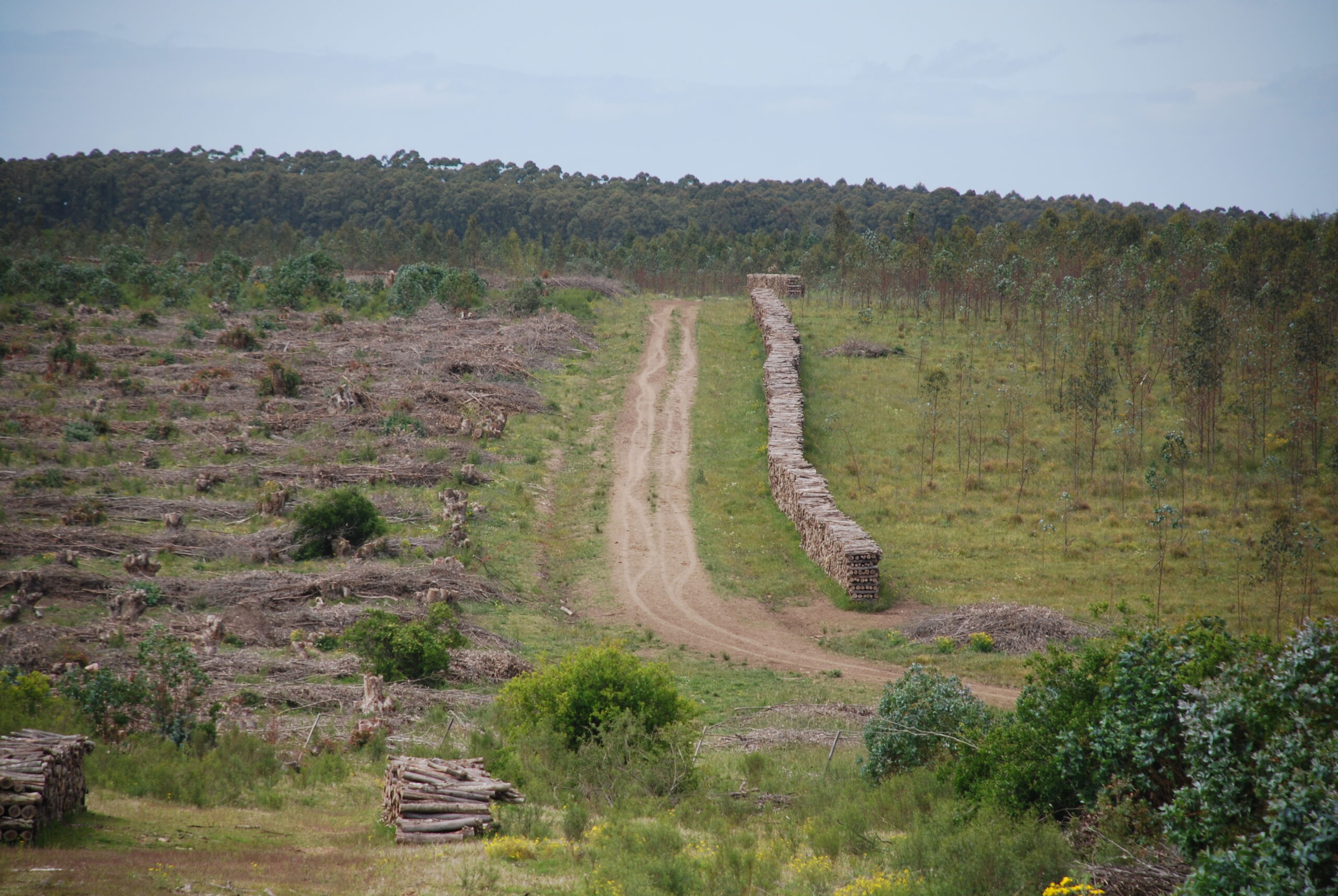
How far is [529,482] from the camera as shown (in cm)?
2133

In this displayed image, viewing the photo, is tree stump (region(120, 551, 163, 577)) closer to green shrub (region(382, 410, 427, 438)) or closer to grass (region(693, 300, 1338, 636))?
green shrub (region(382, 410, 427, 438))

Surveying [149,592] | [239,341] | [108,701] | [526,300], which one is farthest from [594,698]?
[526,300]

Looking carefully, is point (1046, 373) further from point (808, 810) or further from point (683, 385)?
point (808, 810)

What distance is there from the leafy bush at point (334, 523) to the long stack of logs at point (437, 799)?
8.48 m

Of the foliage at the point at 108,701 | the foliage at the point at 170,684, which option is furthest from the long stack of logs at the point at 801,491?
the foliage at the point at 108,701

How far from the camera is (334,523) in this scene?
16.1 m

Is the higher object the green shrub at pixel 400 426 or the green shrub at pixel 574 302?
the green shrub at pixel 574 302

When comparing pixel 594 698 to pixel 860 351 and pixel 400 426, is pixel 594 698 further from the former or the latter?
pixel 860 351

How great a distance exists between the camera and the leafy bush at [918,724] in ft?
27.9

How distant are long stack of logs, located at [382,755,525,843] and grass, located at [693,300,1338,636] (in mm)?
7926

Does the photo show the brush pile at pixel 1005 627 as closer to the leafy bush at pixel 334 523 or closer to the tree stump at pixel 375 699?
the tree stump at pixel 375 699

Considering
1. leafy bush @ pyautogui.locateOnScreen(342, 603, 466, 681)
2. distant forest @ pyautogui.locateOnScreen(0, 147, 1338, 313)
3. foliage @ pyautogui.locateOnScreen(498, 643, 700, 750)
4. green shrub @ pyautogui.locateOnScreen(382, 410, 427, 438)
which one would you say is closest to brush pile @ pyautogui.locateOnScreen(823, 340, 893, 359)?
distant forest @ pyautogui.locateOnScreen(0, 147, 1338, 313)

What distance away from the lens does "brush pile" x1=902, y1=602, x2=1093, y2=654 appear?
45.2 feet

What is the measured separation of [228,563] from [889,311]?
32637 millimetres
